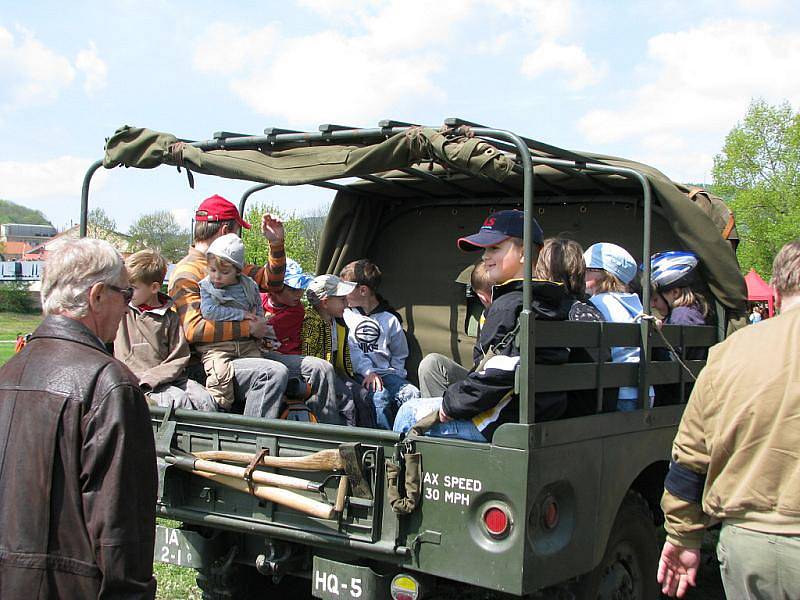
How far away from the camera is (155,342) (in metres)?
4.99

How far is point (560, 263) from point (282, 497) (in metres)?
1.73

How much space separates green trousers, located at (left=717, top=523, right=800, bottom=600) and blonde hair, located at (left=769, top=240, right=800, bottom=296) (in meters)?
0.77

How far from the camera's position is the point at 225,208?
5.48m

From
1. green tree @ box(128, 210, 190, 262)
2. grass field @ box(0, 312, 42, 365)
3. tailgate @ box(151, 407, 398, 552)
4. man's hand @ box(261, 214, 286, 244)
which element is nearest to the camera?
tailgate @ box(151, 407, 398, 552)

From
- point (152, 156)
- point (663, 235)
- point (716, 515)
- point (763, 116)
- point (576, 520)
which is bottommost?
point (576, 520)

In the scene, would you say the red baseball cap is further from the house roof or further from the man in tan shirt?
the house roof

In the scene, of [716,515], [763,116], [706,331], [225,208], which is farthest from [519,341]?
[763,116]

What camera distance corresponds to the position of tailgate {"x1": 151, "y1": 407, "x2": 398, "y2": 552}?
12.9 feet

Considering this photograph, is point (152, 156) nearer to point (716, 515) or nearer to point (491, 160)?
point (491, 160)

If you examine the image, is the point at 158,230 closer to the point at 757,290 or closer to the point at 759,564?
the point at 757,290

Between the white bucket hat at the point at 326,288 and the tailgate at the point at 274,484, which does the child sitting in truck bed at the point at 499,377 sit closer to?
the tailgate at the point at 274,484

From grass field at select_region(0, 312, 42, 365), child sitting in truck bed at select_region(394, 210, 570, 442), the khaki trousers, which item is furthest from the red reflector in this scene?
grass field at select_region(0, 312, 42, 365)

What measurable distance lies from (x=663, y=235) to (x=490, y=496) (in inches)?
112

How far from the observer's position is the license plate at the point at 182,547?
14.8 feet
